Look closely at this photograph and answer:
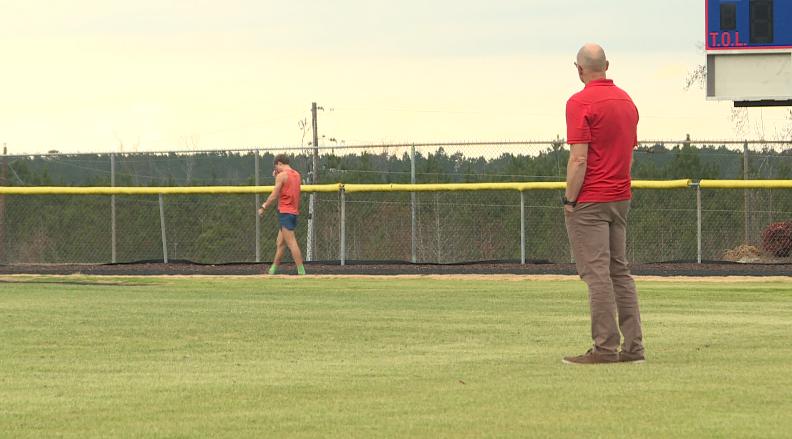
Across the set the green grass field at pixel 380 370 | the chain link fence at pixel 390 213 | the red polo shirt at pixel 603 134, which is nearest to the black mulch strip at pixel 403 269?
the chain link fence at pixel 390 213

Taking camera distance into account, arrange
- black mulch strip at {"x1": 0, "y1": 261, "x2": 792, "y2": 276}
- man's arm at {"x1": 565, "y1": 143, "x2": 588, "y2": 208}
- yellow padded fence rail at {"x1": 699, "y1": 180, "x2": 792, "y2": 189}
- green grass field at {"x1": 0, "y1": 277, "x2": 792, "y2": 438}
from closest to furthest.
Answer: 1. green grass field at {"x1": 0, "y1": 277, "x2": 792, "y2": 438}
2. man's arm at {"x1": 565, "y1": 143, "x2": 588, "y2": 208}
3. black mulch strip at {"x1": 0, "y1": 261, "x2": 792, "y2": 276}
4. yellow padded fence rail at {"x1": 699, "y1": 180, "x2": 792, "y2": 189}

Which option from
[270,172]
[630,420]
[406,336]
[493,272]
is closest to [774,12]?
[493,272]

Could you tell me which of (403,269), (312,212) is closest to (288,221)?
(403,269)

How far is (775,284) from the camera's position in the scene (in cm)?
1925

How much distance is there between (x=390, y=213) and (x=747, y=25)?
23.3ft

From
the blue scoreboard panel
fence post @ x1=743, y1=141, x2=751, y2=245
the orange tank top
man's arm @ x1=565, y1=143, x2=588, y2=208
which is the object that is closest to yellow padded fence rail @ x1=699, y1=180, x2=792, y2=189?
fence post @ x1=743, y1=141, x2=751, y2=245

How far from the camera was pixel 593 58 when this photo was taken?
863 cm

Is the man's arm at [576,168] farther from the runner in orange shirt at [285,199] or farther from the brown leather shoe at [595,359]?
the runner in orange shirt at [285,199]

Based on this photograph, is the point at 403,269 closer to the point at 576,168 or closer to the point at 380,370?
the point at 380,370

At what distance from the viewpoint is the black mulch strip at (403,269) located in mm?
22328

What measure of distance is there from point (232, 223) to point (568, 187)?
2178 cm

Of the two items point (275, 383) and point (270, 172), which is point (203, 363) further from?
point (270, 172)

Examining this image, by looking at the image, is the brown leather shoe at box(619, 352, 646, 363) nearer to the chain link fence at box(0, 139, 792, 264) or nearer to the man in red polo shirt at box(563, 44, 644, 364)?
the man in red polo shirt at box(563, 44, 644, 364)

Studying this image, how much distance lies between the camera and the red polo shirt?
8.56 m
